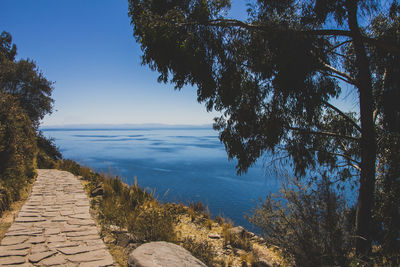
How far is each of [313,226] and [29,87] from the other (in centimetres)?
1992

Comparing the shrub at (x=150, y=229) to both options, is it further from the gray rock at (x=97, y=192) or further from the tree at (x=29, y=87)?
the tree at (x=29, y=87)

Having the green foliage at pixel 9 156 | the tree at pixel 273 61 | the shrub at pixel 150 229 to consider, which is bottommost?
the shrub at pixel 150 229

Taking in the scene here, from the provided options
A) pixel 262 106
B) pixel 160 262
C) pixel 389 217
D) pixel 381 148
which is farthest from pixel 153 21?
pixel 389 217

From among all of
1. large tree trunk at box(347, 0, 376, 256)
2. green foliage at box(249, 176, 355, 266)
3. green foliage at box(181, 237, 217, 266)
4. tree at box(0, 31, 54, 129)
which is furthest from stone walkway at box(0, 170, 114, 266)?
tree at box(0, 31, 54, 129)

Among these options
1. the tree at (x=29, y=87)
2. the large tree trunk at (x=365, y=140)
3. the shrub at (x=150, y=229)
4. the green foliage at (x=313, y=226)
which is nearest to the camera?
the green foliage at (x=313, y=226)

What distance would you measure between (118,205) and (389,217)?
6.19m

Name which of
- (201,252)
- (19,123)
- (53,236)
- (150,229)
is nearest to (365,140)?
(201,252)

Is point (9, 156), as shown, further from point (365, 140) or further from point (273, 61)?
point (365, 140)

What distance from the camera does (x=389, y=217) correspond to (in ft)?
15.1

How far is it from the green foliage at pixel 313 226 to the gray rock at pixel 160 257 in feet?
5.81

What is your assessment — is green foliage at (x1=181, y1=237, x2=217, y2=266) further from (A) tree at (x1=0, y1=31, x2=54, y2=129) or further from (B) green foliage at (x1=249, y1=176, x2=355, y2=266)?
(A) tree at (x1=0, y1=31, x2=54, y2=129)

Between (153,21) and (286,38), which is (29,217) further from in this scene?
(286,38)

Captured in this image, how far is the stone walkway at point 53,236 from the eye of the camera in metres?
2.69

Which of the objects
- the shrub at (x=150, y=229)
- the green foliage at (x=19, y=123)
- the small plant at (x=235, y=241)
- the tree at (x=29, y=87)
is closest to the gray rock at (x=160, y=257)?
the shrub at (x=150, y=229)
